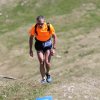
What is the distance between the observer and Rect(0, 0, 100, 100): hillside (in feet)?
→ 45.0

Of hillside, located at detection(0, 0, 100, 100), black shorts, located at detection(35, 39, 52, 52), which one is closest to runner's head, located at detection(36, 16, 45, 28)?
black shorts, located at detection(35, 39, 52, 52)

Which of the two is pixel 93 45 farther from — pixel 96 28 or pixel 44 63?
pixel 44 63

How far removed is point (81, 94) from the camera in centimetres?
1311

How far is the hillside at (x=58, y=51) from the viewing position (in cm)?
1371

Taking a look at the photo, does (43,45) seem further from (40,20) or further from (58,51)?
(58,51)

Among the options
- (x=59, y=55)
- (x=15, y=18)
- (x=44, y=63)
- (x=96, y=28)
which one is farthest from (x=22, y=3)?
(x=44, y=63)

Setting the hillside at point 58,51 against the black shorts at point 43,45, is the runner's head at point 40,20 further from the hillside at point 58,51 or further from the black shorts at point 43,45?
the hillside at point 58,51

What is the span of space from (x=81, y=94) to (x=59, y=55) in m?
15.3

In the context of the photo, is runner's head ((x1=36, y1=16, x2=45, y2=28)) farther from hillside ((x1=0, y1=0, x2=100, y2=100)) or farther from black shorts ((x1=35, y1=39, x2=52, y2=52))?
hillside ((x1=0, y1=0, x2=100, y2=100))

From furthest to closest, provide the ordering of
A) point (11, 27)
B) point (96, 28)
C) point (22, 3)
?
point (22, 3)
point (11, 27)
point (96, 28)

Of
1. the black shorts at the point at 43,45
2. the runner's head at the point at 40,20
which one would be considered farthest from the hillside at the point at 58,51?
the runner's head at the point at 40,20

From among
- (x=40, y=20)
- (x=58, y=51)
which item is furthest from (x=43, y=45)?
(x=58, y=51)

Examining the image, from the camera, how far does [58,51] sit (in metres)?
29.5

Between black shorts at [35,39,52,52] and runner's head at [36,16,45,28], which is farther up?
runner's head at [36,16,45,28]
